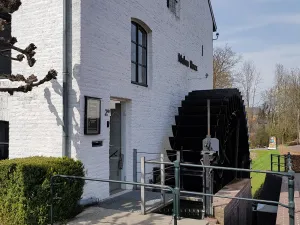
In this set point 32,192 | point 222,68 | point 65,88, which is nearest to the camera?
point 32,192

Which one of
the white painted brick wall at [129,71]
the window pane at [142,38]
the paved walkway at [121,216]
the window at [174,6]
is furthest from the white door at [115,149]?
the window at [174,6]

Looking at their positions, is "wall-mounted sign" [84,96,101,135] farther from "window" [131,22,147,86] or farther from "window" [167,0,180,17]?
"window" [167,0,180,17]

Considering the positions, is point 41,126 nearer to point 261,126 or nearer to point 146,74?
point 146,74

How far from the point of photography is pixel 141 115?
7922 mm

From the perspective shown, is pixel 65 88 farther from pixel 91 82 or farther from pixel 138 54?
pixel 138 54

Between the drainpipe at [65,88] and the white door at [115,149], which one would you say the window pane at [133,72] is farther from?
the drainpipe at [65,88]

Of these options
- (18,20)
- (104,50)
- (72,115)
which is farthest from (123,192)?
(18,20)

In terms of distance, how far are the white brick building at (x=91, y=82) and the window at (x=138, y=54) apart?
0.02m

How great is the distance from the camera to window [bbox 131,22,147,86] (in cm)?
790

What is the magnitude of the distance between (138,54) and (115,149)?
8.11ft

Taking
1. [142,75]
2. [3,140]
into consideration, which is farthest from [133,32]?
[3,140]

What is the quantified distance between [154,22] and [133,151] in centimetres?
363

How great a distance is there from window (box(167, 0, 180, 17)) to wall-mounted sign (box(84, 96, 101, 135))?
5092 mm

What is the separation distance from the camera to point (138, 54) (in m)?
8.16
